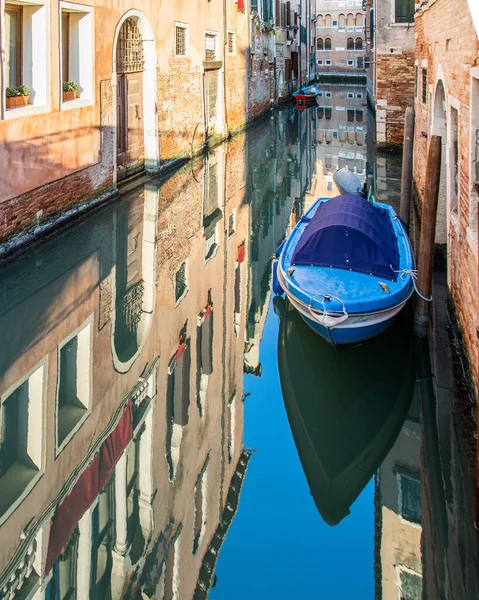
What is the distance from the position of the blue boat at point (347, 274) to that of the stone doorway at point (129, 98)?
21.7ft

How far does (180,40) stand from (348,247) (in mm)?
11139

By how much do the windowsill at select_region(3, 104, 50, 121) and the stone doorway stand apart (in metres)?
4.04

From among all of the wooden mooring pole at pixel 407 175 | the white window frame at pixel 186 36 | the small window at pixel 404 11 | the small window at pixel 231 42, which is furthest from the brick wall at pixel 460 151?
the small window at pixel 231 42

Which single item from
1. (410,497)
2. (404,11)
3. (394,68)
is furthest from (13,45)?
(404,11)

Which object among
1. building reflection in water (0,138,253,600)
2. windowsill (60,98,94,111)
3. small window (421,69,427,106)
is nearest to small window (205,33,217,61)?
small window (421,69,427,106)

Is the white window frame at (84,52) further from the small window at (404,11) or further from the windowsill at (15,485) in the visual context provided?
the small window at (404,11)

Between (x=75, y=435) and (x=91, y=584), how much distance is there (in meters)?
1.46

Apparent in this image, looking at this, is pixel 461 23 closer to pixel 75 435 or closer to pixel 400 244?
pixel 400 244

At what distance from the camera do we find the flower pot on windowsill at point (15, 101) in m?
8.81

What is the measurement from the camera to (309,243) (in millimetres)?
7199

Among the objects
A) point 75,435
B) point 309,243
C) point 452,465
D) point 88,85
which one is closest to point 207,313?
point 309,243

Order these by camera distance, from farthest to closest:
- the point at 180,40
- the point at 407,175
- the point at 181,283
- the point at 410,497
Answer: the point at 180,40 → the point at 407,175 → the point at 181,283 → the point at 410,497

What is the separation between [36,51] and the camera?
9430 mm

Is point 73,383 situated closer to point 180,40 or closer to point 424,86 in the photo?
point 424,86
